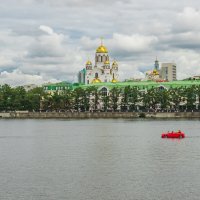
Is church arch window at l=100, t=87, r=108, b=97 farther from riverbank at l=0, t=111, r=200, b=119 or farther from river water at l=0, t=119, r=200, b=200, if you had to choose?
river water at l=0, t=119, r=200, b=200

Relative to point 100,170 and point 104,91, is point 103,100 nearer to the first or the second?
point 104,91

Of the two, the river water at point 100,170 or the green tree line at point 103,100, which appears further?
the green tree line at point 103,100

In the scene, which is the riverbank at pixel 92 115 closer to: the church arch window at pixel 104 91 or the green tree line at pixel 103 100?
the green tree line at pixel 103 100

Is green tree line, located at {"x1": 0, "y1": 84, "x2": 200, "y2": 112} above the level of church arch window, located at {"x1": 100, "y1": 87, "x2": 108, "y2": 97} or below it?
below

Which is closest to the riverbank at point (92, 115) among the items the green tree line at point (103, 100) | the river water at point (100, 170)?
the green tree line at point (103, 100)

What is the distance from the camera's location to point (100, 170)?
159 feet

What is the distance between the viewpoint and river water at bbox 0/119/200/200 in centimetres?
3912

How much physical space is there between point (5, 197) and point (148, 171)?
14106mm

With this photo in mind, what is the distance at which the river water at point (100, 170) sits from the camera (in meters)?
39.1

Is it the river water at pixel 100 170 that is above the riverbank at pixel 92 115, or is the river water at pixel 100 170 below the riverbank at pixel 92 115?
below

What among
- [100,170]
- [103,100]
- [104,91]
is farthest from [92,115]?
[100,170]

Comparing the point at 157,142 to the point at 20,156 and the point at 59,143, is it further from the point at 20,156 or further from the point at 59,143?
the point at 20,156

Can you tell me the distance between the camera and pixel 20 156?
193 feet

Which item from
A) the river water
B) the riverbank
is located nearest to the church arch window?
the riverbank
